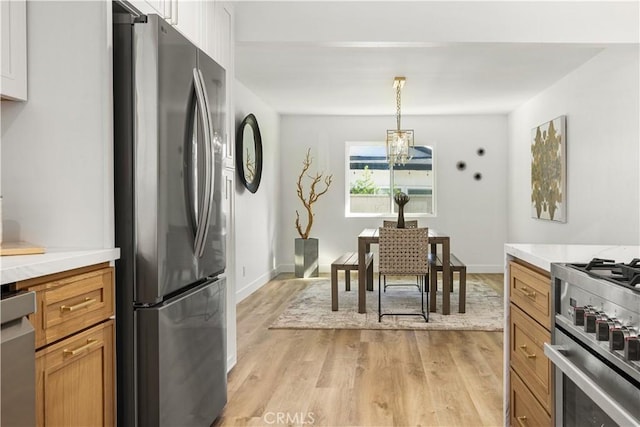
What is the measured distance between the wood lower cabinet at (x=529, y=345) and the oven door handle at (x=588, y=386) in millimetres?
170

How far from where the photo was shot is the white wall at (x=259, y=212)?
6102 mm

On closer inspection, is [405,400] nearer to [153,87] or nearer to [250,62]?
[153,87]

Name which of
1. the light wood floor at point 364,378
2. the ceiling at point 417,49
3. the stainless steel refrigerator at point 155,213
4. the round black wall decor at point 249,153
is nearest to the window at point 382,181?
the ceiling at point 417,49

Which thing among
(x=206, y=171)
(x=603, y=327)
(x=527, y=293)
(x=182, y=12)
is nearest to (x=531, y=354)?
(x=527, y=293)

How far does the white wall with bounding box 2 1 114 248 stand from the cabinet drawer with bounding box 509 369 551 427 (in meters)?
1.61

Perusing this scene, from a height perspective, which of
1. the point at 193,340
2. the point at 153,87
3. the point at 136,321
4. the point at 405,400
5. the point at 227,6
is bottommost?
the point at 405,400

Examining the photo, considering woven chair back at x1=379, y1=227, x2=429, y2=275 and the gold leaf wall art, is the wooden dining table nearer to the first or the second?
woven chair back at x1=379, y1=227, x2=429, y2=275

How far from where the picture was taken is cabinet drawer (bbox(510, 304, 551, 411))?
6.24 feet

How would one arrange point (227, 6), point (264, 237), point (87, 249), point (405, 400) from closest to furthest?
point (87, 249) → point (405, 400) → point (227, 6) → point (264, 237)

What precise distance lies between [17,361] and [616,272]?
5.19ft

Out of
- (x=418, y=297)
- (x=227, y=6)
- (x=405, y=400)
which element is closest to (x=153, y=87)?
(x=227, y=6)

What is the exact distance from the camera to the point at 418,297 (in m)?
6.32

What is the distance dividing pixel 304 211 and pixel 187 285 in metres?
6.36

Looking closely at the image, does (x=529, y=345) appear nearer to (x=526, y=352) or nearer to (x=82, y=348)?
(x=526, y=352)
